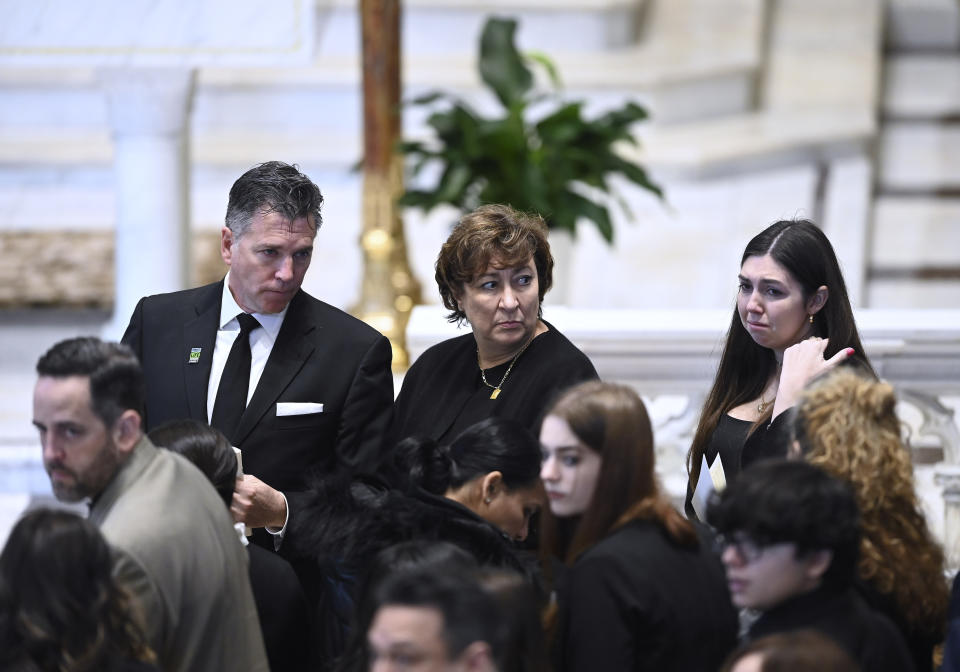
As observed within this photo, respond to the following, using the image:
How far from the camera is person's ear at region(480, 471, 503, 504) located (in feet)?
11.1

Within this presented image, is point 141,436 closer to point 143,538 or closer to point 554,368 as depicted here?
point 143,538

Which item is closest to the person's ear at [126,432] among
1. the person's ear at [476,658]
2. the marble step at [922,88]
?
the person's ear at [476,658]

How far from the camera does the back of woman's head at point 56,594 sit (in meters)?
2.52

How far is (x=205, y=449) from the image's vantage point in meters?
3.30

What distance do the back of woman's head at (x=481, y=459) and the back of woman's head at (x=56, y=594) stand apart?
970mm

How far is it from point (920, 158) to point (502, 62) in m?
3.47

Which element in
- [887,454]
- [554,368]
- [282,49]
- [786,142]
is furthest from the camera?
[786,142]

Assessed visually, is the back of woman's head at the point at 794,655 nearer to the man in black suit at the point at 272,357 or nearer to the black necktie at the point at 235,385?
the man in black suit at the point at 272,357

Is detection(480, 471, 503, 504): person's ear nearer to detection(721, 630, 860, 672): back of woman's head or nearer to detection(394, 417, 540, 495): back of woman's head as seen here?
detection(394, 417, 540, 495): back of woman's head

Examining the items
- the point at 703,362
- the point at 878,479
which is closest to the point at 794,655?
the point at 878,479

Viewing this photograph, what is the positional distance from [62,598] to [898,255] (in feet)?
25.8

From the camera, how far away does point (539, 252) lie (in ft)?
12.9

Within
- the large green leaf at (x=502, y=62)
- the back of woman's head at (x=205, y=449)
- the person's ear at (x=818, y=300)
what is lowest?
the back of woman's head at (x=205, y=449)

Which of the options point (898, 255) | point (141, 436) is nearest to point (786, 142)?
point (898, 255)
